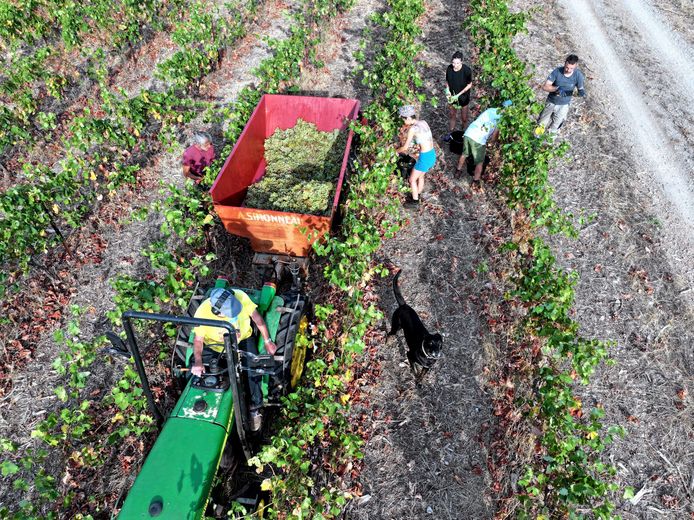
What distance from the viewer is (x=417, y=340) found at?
501 cm

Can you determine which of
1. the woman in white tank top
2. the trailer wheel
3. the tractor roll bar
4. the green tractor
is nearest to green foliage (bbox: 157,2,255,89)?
the woman in white tank top

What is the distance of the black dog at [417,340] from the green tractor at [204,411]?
1211 mm

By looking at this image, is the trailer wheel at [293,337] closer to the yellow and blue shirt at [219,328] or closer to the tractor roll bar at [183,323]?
the yellow and blue shirt at [219,328]

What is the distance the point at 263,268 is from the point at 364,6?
38.0 feet

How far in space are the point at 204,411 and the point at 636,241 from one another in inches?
279

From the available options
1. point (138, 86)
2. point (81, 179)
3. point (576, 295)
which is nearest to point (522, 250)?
point (576, 295)

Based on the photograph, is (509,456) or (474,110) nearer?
(509,456)

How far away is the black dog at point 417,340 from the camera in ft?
15.7

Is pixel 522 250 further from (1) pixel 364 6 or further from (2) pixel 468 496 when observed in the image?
(1) pixel 364 6

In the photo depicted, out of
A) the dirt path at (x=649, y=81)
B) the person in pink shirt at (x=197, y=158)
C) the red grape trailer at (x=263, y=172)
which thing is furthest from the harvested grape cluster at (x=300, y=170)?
the dirt path at (x=649, y=81)

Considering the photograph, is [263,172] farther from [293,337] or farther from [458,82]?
[458,82]

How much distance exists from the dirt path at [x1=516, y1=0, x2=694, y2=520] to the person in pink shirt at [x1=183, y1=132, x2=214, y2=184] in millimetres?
5753

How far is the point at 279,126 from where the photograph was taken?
326 inches

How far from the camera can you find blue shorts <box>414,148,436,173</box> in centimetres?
695
